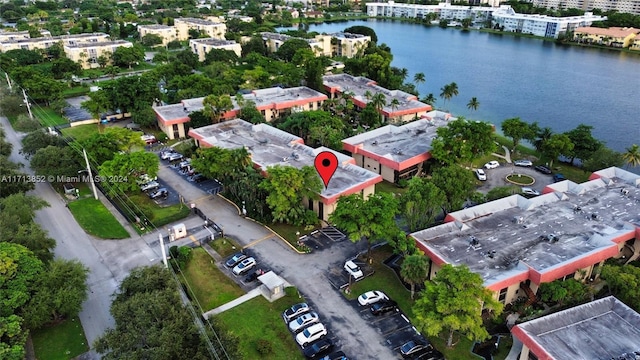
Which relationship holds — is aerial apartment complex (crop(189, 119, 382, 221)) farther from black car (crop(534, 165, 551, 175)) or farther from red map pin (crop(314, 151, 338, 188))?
black car (crop(534, 165, 551, 175))

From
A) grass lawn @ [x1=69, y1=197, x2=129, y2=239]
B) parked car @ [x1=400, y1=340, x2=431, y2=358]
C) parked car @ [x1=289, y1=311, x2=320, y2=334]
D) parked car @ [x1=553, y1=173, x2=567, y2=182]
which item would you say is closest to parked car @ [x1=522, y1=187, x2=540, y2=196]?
parked car @ [x1=553, y1=173, x2=567, y2=182]

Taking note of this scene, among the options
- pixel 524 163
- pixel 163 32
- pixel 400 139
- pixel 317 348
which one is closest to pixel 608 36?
pixel 524 163

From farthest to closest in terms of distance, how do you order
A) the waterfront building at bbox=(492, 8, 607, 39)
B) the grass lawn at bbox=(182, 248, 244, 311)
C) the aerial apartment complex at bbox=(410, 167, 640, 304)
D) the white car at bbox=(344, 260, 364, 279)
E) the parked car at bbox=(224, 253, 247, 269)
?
the waterfront building at bbox=(492, 8, 607, 39), the parked car at bbox=(224, 253, 247, 269), the white car at bbox=(344, 260, 364, 279), the grass lawn at bbox=(182, 248, 244, 311), the aerial apartment complex at bbox=(410, 167, 640, 304)

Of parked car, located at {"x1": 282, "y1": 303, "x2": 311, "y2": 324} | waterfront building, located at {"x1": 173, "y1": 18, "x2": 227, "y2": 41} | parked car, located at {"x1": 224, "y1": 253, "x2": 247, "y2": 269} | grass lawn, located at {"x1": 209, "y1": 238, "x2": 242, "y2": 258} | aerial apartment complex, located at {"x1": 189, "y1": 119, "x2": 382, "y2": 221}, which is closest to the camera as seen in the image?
parked car, located at {"x1": 282, "y1": 303, "x2": 311, "y2": 324}

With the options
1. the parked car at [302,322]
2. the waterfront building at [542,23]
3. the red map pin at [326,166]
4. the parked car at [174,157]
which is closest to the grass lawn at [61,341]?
the parked car at [302,322]

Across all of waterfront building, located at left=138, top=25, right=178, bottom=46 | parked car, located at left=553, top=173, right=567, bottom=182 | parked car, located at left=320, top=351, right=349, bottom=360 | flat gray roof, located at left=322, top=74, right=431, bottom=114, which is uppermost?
waterfront building, located at left=138, top=25, right=178, bottom=46

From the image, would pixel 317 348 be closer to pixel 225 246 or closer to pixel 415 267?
pixel 415 267

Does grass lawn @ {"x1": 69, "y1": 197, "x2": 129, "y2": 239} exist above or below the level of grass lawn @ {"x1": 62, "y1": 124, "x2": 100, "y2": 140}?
below

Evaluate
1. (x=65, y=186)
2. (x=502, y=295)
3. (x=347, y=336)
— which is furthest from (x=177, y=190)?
(x=502, y=295)
